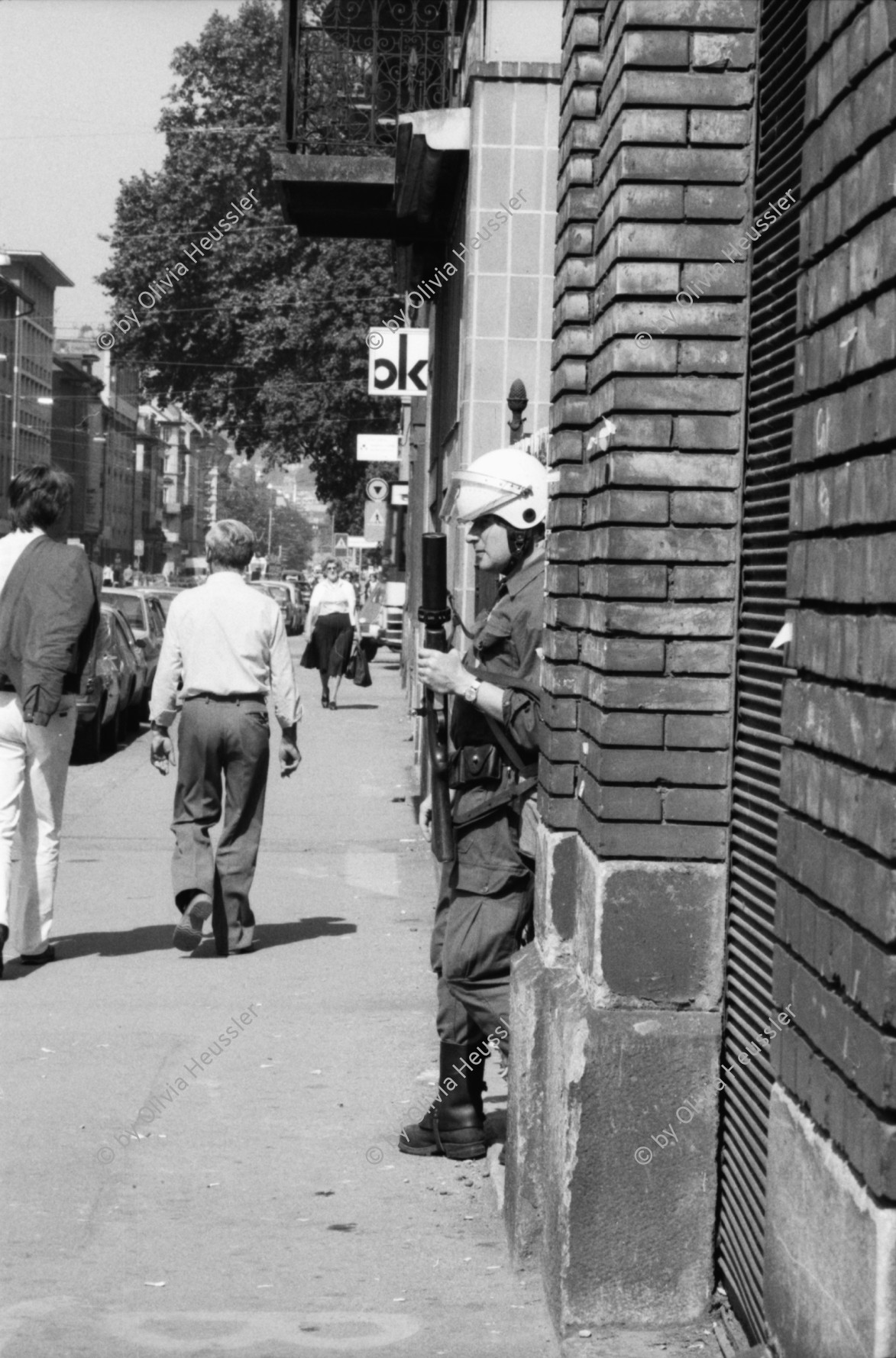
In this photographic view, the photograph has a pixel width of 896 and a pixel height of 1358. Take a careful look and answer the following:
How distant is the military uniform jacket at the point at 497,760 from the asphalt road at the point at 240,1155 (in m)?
0.87

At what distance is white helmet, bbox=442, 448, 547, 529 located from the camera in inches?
219

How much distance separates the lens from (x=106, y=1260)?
4.82 meters

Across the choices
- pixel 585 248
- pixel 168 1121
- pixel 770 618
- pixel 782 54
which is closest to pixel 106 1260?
pixel 168 1121

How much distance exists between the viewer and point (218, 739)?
8.84 m

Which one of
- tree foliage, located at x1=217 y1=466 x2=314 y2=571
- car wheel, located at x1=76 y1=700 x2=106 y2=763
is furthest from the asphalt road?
tree foliage, located at x1=217 y1=466 x2=314 y2=571

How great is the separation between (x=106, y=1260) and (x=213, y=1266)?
25cm

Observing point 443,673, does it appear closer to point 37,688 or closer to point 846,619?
point 846,619

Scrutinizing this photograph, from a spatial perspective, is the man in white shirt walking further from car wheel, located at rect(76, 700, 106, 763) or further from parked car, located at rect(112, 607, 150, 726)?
parked car, located at rect(112, 607, 150, 726)

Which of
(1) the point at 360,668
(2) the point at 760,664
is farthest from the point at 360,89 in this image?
(2) the point at 760,664

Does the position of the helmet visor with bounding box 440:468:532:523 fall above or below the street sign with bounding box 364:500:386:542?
below

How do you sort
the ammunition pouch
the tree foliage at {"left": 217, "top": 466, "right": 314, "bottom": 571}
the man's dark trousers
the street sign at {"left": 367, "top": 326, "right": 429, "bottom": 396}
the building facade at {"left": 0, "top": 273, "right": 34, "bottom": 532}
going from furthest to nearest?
1. the tree foliage at {"left": 217, "top": 466, "right": 314, "bottom": 571}
2. the building facade at {"left": 0, "top": 273, "right": 34, "bottom": 532}
3. the street sign at {"left": 367, "top": 326, "right": 429, "bottom": 396}
4. the man's dark trousers
5. the ammunition pouch

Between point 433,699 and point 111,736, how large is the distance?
15551 mm

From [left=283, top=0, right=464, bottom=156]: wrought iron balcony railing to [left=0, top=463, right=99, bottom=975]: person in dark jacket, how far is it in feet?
23.2

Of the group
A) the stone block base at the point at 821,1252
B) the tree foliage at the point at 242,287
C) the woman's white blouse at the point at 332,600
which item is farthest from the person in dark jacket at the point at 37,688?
the tree foliage at the point at 242,287
